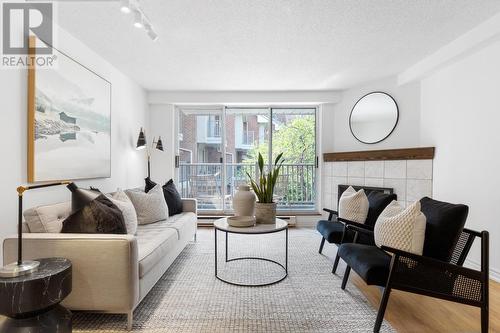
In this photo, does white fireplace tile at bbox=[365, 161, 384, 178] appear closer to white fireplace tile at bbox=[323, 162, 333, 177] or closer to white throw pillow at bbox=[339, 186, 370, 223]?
white fireplace tile at bbox=[323, 162, 333, 177]

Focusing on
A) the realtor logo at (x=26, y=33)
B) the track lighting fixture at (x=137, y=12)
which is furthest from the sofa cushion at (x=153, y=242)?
the track lighting fixture at (x=137, y=12)

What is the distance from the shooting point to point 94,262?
65.7 inches

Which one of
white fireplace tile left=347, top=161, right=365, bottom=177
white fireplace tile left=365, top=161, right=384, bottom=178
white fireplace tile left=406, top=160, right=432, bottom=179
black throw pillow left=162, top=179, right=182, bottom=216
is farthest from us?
white fireplace tile left=347, top=161, right=365, bottom=177

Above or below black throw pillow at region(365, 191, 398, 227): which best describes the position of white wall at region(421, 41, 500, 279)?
above

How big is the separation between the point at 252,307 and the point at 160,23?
244 centimetres

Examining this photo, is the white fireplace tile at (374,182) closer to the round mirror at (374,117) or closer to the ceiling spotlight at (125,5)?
the round mirror at (374,117)

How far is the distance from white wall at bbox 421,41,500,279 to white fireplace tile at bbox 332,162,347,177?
1.26 meters

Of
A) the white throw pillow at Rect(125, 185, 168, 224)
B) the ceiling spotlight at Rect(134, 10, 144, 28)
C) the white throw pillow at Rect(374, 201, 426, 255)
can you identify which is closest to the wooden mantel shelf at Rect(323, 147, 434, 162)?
the white throw pillow at Rect(374, 201, 426, 255)

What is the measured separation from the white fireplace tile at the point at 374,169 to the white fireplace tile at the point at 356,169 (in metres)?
0.06

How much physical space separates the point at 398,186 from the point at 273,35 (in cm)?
251

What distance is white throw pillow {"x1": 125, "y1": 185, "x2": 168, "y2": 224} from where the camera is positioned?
115 inches

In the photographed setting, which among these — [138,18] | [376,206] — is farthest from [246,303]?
[138,18]

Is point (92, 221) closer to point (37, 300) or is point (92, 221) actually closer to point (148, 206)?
point (37, 300)

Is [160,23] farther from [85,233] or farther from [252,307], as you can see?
[252,307]
